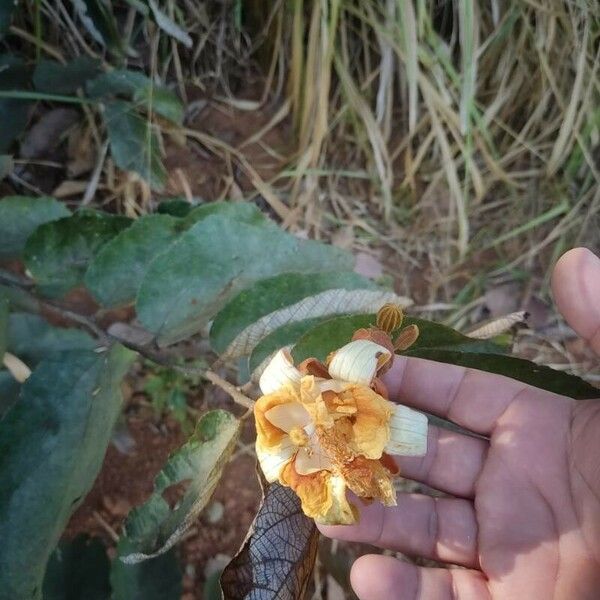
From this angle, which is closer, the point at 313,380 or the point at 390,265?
the point at 313,380

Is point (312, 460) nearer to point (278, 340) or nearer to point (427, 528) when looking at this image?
point (278, 340)

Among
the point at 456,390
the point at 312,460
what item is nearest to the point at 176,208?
the point at 456,390

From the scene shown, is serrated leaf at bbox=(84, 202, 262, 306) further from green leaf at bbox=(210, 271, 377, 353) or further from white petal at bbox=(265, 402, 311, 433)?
white petal at bbox=(265, 402, 311, 433)

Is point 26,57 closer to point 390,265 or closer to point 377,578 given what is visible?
point 390,265

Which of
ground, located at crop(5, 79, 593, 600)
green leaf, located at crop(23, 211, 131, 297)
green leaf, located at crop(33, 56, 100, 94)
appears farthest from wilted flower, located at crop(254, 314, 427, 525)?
green leaf, located at crop(33, 56, 100, 94)

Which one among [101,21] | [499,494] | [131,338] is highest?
[101,21]

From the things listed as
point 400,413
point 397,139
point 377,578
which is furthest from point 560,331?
point 400,413
